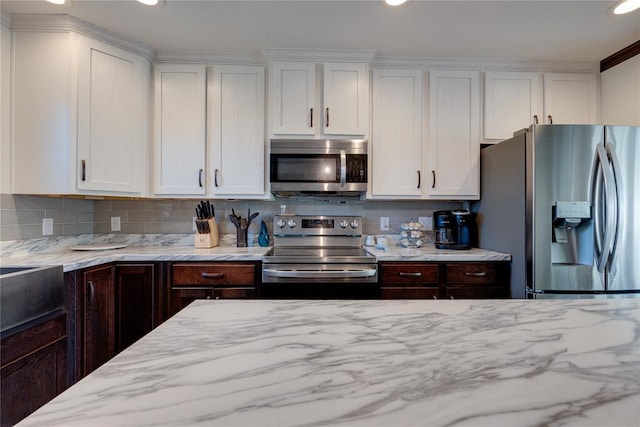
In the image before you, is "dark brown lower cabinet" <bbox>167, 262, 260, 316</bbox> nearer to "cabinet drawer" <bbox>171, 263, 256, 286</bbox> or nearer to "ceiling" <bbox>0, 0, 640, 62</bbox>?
"cabinet drawer" <bbox>171, 263, 256, 286</bbox>

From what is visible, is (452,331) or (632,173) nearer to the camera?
(452,331)

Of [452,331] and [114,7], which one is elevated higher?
[114,7]

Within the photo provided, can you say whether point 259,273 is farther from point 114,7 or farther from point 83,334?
point 114,7

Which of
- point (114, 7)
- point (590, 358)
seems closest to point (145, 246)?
point (114, 7)

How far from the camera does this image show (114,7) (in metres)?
1.91

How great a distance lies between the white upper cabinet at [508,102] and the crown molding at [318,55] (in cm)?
99

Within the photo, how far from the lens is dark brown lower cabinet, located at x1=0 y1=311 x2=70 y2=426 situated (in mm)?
1246

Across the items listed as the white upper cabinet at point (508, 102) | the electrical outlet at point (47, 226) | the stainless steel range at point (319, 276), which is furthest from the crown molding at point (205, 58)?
the white upper cabinet at point (508, 102)

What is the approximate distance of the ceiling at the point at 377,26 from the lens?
1.89 metres

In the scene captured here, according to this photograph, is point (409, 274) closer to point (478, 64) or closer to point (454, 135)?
point (454, 135)

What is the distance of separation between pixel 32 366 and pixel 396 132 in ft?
8.18

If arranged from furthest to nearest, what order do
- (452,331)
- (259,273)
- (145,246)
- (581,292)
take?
1. (145,246)
2. (259,273)
3. (581,292)
4. (452,331)

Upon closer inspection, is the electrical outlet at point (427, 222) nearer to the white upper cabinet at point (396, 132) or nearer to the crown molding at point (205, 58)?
the white upper cabinet at point (396, 132)

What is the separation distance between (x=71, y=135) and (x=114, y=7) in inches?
32.4
